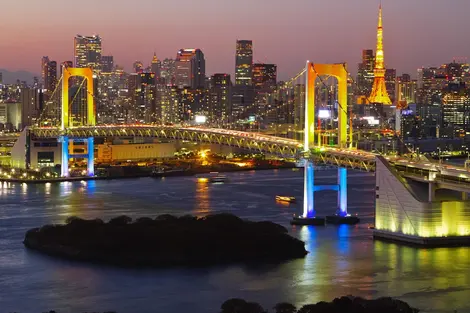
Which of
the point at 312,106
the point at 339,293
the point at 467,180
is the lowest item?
the point at 339,293

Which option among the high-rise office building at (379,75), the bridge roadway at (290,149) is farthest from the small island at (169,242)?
the high-rise office building at (379,75)

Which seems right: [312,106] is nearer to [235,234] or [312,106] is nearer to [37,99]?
[235,234]

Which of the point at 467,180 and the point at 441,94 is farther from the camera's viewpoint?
the point at 441,94

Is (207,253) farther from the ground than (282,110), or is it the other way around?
(282,110)

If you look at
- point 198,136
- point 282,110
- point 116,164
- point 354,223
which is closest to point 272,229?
point 354,223

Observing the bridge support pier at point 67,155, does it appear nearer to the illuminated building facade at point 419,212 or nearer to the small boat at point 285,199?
the small boat at point 285,199

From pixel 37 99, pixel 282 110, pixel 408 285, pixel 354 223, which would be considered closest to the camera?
pixel 408 285

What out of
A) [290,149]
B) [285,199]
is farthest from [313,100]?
[285,199]

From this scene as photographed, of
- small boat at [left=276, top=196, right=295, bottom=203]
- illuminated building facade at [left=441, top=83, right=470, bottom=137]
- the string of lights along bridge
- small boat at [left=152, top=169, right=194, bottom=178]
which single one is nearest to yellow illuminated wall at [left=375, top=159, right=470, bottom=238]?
the string of lights along bridge
